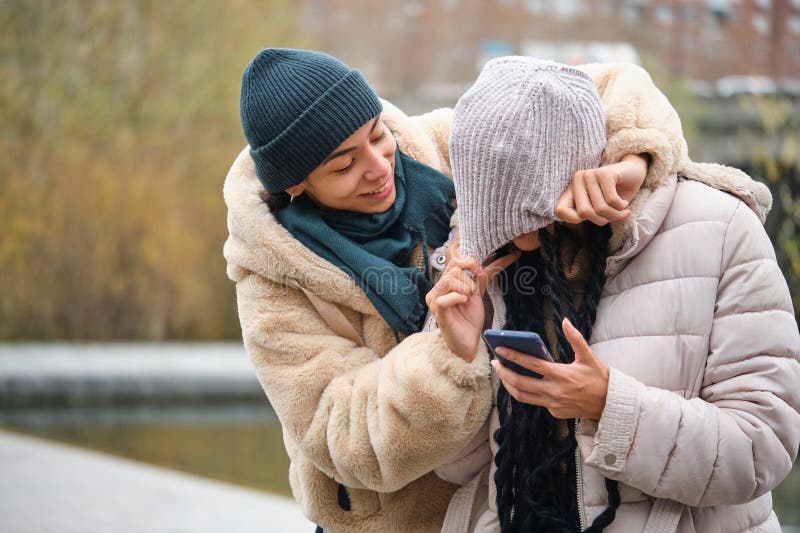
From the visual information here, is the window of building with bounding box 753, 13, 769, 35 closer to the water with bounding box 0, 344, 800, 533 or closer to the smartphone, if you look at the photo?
the water with bounding box 0, 344, 800, 533

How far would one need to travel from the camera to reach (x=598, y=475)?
6.52ft

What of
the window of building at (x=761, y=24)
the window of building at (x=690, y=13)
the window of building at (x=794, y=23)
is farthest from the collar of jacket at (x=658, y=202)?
the window of building at (x=690, y=13)

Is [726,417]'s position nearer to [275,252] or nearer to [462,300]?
[462,300]

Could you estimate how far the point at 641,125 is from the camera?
6.63 feet

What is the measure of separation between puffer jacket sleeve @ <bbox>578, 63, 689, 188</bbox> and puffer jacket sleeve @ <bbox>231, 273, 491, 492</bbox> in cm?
50

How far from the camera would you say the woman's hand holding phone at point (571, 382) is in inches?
74.0

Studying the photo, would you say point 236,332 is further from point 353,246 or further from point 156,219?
point 353,246

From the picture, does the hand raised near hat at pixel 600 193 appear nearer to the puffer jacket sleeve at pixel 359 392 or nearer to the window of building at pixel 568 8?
the puffer jacket sleeve at pixel 359 392

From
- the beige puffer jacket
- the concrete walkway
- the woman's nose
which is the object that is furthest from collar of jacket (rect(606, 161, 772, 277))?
the concrete walkway

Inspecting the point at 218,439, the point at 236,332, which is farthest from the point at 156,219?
the point at 218,439

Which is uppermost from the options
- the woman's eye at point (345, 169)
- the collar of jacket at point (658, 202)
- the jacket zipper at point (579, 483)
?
the collar of jacket at point (658, 202)

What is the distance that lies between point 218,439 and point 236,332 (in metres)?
5.13

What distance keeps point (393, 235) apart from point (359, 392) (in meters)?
0.44

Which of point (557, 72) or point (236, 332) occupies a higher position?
point (557, 72)
